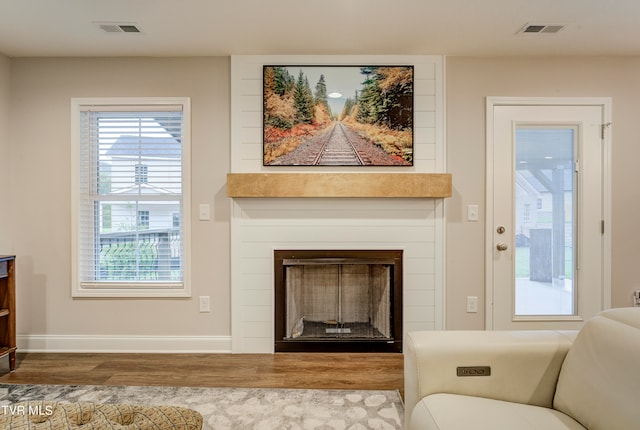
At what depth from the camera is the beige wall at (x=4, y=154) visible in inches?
115

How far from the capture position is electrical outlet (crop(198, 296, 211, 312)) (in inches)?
117

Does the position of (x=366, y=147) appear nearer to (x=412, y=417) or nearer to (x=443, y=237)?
(x=443, y=237)

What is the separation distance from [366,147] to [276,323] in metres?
1.63

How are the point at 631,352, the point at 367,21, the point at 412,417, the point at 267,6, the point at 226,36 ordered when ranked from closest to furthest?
1. the point at 631,352
2. the point at 412,417
3. the point at 267,6
4. the point at 367,21
5. the point at 226,36

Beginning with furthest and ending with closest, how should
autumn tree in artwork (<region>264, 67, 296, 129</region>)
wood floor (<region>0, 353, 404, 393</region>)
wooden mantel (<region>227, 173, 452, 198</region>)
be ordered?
autumn tree in artwork (<region>264, 67, 296, 129</region>) < wooden mantel (<region>227, 173, 452, 198</region>) < wood floor (<region>0, 353, 404, 393</region>)

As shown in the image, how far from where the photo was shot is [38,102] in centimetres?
298

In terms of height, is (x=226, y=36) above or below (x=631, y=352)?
above

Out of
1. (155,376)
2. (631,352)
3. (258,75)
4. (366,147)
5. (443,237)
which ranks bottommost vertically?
(155,376)

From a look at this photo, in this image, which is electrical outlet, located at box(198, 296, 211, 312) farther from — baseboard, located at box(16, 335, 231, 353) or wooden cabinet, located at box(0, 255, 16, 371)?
wooden cabinet, located at box(0, 255, 16, 371)

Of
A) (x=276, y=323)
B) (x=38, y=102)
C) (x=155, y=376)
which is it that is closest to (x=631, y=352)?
(x=276, y=323)

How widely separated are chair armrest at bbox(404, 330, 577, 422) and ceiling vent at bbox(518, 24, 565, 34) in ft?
6.99

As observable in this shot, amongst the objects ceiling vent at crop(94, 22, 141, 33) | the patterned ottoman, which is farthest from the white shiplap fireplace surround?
the patterned ottoman

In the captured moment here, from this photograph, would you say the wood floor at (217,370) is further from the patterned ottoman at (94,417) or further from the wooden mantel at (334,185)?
the wooden mantel at (334,185)

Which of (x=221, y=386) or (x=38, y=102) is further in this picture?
(x=38, y=102)
